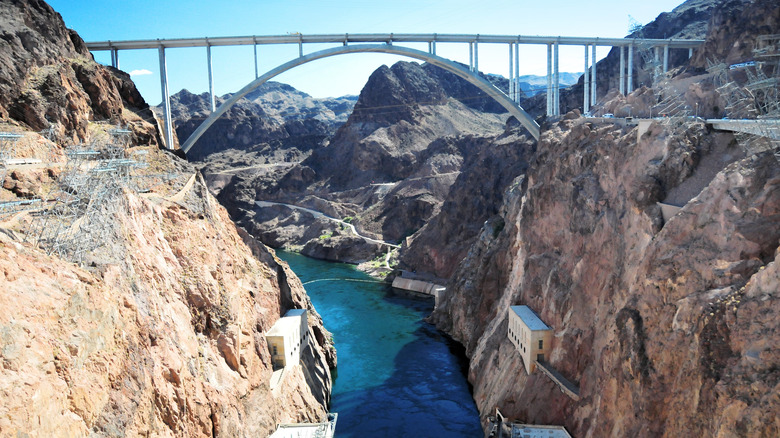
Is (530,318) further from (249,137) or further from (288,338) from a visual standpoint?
(249,137)

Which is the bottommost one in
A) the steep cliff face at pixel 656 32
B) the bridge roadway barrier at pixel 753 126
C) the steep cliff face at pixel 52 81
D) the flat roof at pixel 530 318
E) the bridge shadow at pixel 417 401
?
the bridge shadow at pixel 417 401

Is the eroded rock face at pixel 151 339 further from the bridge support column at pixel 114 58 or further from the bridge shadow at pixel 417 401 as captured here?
the bridge support column at pixel 114 58

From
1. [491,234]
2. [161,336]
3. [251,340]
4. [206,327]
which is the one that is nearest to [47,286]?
[161,336]

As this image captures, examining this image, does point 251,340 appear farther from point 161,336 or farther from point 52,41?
point 52,41

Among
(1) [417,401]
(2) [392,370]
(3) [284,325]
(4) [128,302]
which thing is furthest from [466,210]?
(4) [128,302]

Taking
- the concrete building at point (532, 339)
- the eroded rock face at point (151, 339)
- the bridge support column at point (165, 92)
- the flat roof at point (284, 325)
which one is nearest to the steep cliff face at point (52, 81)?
the bridge support column at point (165, 92)

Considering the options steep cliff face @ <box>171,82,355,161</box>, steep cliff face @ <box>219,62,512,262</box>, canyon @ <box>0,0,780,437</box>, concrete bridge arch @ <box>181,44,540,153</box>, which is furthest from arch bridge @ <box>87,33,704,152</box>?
steep cliff face @ <box>171,82,355,161</box>
